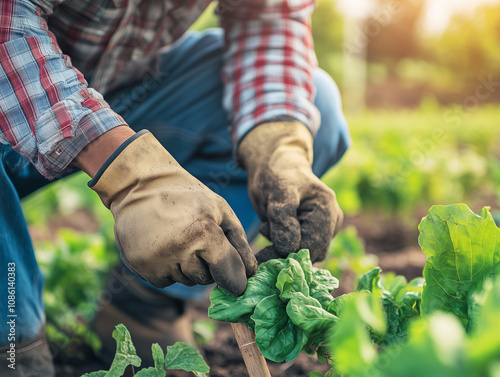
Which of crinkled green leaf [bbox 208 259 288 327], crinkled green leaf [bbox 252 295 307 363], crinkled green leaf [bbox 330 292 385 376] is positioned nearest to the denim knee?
crinkled green leaf [bbox 208 259 288 327]

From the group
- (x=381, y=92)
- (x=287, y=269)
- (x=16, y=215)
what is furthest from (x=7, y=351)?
(x=381, y=92)

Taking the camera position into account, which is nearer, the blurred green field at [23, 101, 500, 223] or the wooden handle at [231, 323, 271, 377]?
the wooden handle at [231, 323, 271, 377]

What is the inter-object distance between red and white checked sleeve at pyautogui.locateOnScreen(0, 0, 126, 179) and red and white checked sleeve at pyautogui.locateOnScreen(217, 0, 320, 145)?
23.2 inches

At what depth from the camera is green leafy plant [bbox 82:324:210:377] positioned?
3.51 feet

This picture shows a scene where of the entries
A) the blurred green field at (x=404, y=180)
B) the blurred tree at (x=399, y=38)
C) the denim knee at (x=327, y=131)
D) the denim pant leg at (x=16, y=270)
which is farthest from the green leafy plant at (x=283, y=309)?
the blurred tree at (x=399, y=38)

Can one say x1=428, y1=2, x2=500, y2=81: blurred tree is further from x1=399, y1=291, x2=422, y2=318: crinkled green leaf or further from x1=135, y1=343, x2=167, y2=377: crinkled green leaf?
x1=135, y1=343, x2=167, y2=377: crinkled green leaf

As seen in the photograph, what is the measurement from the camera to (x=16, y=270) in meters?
1.35

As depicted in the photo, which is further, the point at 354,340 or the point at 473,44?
the point at 473,44

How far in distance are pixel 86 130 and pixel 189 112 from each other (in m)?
0.79

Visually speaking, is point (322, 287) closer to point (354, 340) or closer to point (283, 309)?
point (283, 309)

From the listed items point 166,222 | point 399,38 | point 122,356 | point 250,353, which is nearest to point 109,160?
point 166,222

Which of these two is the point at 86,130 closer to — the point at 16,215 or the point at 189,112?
the point at 16,215

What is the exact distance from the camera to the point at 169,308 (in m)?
1.91

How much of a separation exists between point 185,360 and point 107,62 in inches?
38.5
